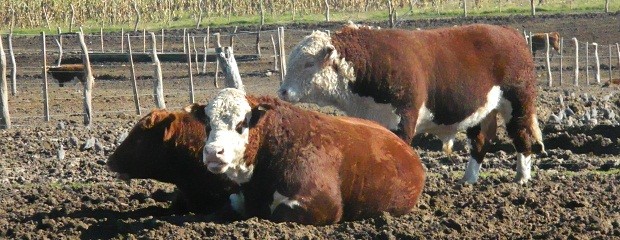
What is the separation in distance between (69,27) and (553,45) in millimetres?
24193

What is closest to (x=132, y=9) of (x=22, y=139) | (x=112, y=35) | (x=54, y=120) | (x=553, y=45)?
(x=112, y=35)

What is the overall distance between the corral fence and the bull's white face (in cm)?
1360

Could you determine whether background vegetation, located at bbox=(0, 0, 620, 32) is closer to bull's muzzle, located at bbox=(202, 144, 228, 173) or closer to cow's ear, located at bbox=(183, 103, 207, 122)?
cow's ear, located at bbox=(183, 103, 207, 122)

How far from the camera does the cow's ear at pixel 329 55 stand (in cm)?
1295

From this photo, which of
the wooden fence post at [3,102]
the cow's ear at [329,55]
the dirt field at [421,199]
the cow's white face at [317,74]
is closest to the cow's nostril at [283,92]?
the cow's white face at [317,74]

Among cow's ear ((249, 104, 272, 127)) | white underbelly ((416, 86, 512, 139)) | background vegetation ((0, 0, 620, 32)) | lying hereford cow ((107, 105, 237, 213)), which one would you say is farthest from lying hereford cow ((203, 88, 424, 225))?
background vegetation ((0, 0, 620, 32))

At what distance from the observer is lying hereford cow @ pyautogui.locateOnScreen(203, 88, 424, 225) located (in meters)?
10.2

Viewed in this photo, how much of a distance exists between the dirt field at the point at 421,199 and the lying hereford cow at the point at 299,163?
0.83 ft

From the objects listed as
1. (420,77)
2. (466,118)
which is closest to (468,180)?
(466,118)

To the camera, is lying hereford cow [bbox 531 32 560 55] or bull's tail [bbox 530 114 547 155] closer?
bull's tail [bbox 530 114 547 155]

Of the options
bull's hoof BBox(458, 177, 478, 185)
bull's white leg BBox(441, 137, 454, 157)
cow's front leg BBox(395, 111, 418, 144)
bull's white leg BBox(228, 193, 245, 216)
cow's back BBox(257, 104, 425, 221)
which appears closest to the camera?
cow's back BBox(257, 104, 425, 221)

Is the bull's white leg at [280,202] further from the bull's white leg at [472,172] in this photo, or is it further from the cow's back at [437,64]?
the bull's white leg at [472,172]

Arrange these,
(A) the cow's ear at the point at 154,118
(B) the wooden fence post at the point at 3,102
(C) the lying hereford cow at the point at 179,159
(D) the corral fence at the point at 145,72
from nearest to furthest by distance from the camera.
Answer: (C) the lying hereford cow at the point at 179,159, (A) the cow's ear at the point at 154,118, (B) the wooden fence post at the point at 3,102, (D) the corral fence at the point at 145,72

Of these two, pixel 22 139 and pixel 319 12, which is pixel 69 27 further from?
pixel 22 139
